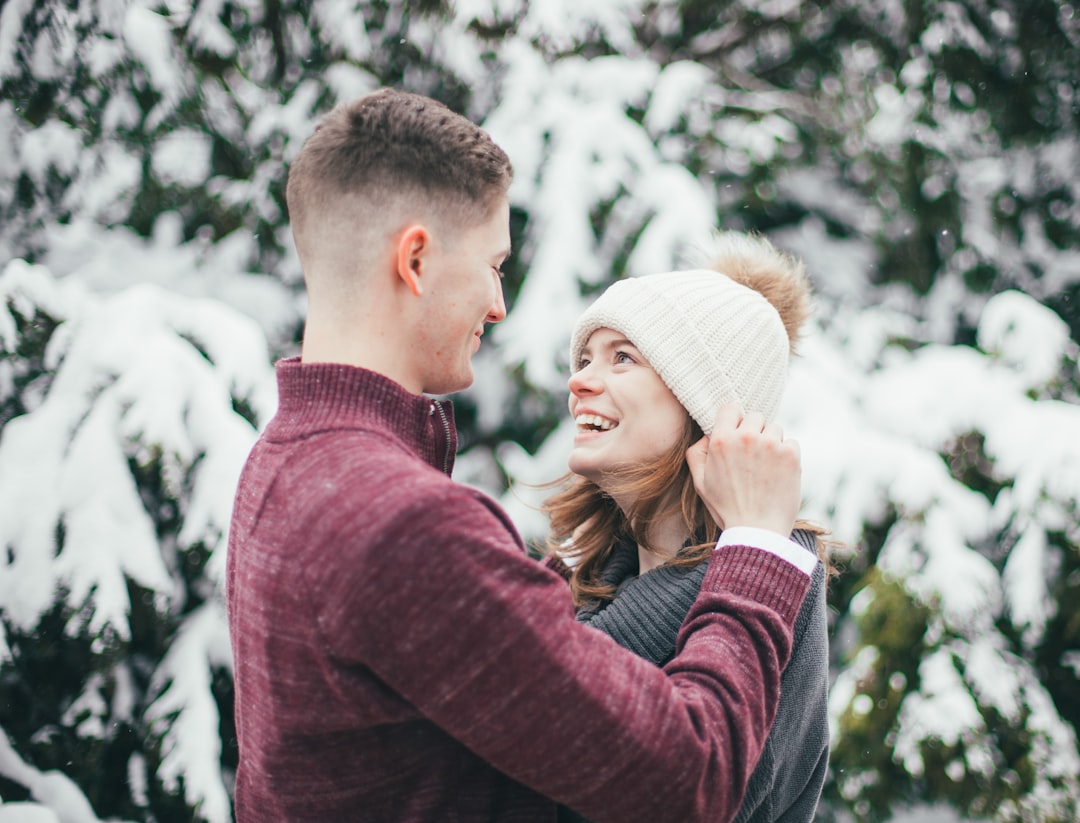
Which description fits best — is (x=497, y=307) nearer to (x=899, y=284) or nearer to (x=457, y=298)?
(x=457, y=298)

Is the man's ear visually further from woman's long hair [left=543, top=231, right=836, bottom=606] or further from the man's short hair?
woman's long hair [left=543, top=231, right=836, bottom=606]

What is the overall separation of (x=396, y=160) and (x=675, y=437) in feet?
2.41

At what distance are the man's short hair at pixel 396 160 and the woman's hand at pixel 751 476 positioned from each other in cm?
57

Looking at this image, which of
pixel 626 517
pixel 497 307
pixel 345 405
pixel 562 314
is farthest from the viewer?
pixel 562 314

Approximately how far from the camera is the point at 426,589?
0.93 metres

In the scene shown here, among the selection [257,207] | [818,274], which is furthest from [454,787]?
[818,274]

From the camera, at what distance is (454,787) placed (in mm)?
1109

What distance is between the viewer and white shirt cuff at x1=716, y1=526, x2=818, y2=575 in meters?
1.24

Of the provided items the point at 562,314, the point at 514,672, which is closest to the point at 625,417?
the point at 514,672

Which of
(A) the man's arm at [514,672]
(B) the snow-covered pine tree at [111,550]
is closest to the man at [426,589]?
(A) the man's arm at [514,672]

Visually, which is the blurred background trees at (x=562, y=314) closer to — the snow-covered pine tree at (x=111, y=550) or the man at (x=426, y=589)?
the snow-covered pine tree at (x=111, y=550)

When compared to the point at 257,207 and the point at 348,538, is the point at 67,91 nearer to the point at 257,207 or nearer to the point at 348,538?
the point at 257,207

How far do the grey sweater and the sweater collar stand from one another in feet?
1.63

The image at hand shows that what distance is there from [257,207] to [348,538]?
7.97ft
